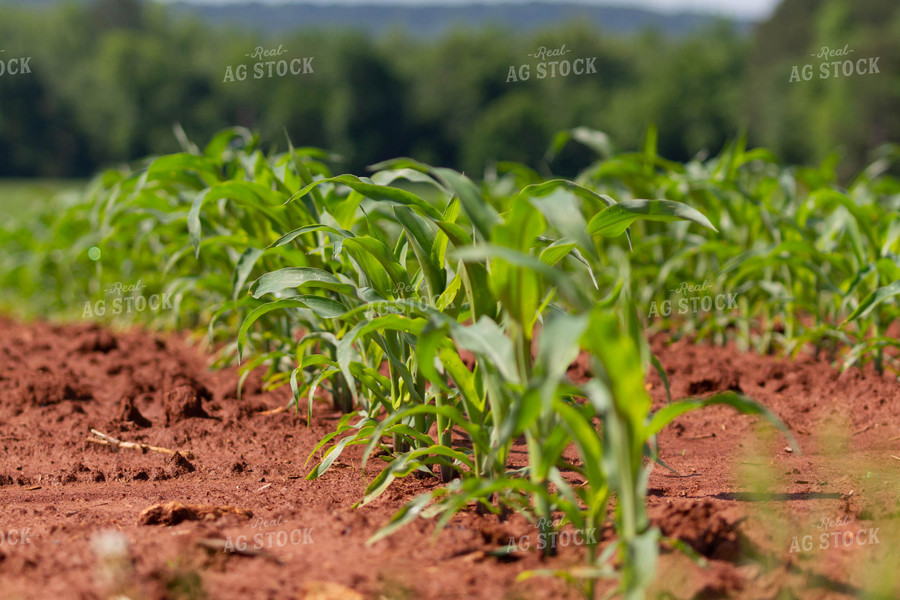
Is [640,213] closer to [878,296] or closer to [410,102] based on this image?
[878,296]

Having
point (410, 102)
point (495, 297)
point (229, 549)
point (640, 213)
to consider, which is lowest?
point (229, 549)

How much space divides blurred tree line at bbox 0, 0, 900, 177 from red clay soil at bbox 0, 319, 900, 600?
3902cm

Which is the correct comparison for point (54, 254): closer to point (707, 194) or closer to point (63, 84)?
point (707, 194)

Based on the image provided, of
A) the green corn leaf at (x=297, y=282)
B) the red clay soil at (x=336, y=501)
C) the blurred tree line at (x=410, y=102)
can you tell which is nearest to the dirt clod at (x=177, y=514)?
the red clay soil at (x=336, y=501)

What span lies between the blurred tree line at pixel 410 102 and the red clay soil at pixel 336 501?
3902cm

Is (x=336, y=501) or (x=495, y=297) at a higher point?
(x=495, y=297)

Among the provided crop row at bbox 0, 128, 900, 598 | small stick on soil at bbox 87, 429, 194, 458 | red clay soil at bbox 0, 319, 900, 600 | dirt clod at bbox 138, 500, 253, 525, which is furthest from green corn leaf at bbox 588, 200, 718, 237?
small stick on soil at bbox 87, 429, 194, 458

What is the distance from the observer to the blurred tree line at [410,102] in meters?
44.2

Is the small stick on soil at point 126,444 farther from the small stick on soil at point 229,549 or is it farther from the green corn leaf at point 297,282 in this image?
the small stick on soil at point 229,549

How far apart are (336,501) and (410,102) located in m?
53.2

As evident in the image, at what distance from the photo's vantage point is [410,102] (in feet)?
175

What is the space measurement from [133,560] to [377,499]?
0.58 m

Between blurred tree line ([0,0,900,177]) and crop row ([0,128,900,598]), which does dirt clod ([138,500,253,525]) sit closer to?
crop row ([0,128,900,598])

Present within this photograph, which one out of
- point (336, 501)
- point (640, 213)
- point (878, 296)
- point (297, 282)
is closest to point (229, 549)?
point (336, 501)
